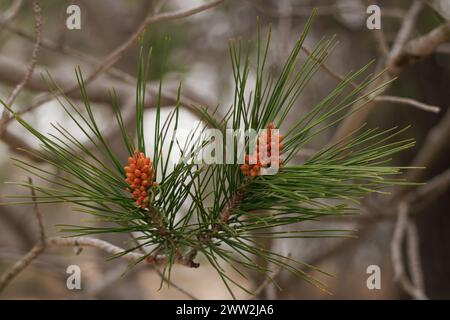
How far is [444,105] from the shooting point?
4.25 feet

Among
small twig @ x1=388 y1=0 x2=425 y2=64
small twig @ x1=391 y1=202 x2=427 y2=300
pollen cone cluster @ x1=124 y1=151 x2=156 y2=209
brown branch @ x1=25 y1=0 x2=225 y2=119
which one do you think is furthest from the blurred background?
pollen cone cluster @ x1=124 y1=151 x2=156 y2=209

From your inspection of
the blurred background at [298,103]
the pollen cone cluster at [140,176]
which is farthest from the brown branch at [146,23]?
the blurred background at [298,103]

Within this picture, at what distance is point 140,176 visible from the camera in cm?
39

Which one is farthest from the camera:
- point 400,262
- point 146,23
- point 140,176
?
point 400,262

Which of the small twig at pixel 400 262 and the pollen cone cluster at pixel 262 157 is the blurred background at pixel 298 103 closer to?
the small twig at pixel 400 262

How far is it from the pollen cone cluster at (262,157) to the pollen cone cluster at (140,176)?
0.07 metres

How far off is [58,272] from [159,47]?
0.45 meters

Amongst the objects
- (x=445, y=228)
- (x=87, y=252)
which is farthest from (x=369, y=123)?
(x=87, y=252)

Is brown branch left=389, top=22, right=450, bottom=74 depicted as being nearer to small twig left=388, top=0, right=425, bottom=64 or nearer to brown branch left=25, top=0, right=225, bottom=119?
small twig left=388, top=0, right=425, bottom=64

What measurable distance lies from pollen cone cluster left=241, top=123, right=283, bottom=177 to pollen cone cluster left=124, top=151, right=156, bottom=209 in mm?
66

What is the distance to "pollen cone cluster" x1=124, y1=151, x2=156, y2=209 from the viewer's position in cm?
38

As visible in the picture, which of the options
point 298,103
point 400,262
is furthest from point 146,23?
point 298,103

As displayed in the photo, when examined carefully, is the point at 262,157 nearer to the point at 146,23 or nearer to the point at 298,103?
the point at 146,23

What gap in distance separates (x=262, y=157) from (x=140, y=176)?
8 cm
